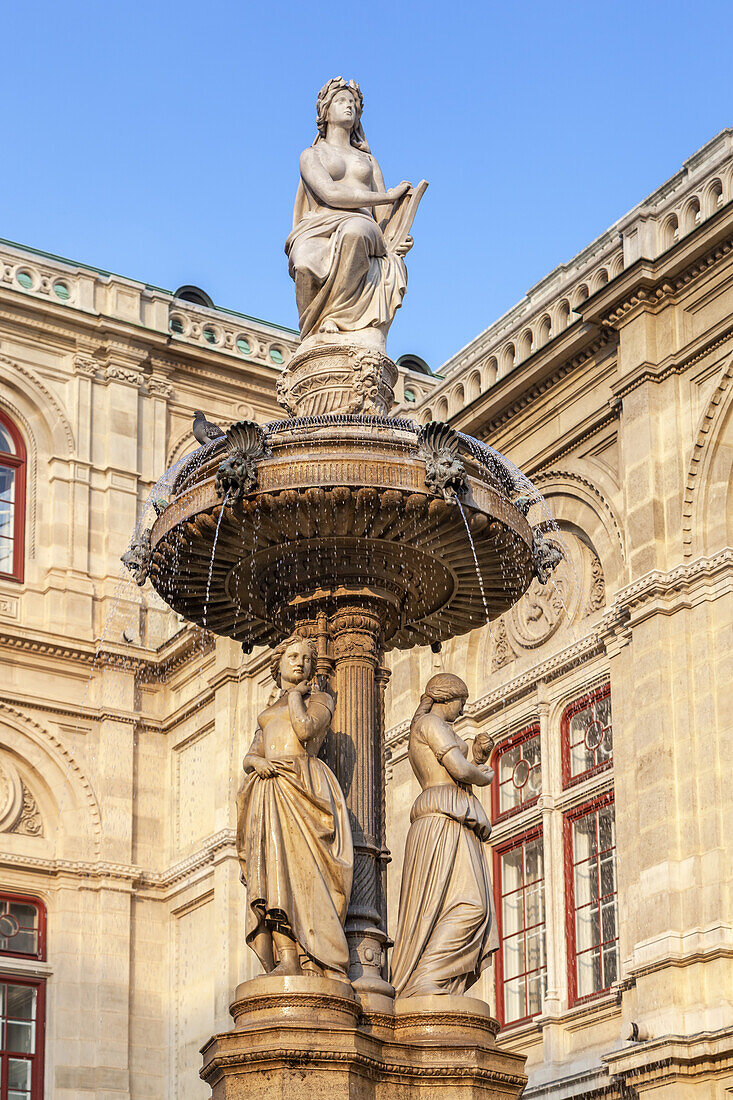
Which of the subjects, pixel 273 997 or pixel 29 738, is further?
pixel 29 738

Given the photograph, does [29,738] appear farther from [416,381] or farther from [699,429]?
[699,429]

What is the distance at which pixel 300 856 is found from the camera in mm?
8695

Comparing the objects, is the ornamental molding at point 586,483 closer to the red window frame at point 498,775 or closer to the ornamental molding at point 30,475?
the red window frame at point 498,775

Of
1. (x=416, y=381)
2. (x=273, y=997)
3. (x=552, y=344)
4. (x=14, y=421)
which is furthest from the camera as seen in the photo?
(x=416, y=381)

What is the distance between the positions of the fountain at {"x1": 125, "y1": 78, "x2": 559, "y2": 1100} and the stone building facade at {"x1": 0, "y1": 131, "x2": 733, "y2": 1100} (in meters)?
1.02

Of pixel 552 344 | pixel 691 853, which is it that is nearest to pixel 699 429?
pixel 552 344

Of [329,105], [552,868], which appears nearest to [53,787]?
[552,868]

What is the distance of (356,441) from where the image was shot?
30.8 feet

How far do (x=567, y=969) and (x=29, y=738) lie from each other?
1085 centimetres

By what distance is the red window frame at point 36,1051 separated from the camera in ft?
80.0

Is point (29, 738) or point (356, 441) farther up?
point (29, 738)

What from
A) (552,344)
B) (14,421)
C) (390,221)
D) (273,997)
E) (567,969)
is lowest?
(273,997)

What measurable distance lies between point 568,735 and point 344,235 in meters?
9.14

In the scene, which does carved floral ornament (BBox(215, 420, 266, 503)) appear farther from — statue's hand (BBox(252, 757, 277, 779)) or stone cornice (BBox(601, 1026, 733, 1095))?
stone cornice (BBox(601, 1026, 733, 1095))
